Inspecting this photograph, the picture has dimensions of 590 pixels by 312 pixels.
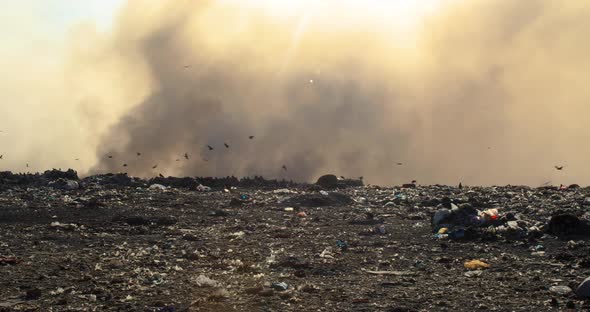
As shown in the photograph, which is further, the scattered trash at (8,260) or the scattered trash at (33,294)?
the scattered trash at (8,260)

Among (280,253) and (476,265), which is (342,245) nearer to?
(280,253)

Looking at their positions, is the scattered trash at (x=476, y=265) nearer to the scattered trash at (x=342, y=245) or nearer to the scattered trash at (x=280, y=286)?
the scattered trash at (x=342, y=245)

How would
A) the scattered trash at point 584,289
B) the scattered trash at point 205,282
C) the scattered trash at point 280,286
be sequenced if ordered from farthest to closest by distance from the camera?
the scattered trash at point 205,282, the scattered trash at point 280,286, the scattered trash at point 584,289

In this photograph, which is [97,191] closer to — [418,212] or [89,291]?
[418,212]

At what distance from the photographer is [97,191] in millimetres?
13953

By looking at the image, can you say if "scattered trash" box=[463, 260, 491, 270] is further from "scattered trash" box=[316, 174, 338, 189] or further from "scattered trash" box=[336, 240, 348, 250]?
"scattered trash" box=[316, 174, 338, 189]

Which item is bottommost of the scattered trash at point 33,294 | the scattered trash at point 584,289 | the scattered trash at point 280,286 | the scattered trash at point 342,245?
the scattered trash at point 33,294

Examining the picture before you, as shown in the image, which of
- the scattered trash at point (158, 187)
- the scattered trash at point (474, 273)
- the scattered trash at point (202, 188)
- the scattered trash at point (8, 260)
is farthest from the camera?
the scattered trash at point (202, 188)

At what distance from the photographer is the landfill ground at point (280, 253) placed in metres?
5.70

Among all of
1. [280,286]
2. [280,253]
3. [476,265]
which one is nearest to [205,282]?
[280,286]

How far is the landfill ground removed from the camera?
5.70 meters

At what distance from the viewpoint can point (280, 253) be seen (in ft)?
26.1

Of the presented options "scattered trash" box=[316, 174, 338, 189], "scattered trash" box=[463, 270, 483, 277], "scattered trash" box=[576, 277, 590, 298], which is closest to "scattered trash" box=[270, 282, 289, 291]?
"scattered trash" box=[463, 270, 483, 277]

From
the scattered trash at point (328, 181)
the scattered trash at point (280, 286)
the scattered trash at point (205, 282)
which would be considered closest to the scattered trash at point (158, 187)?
the scattered trash at point (328, 181)
